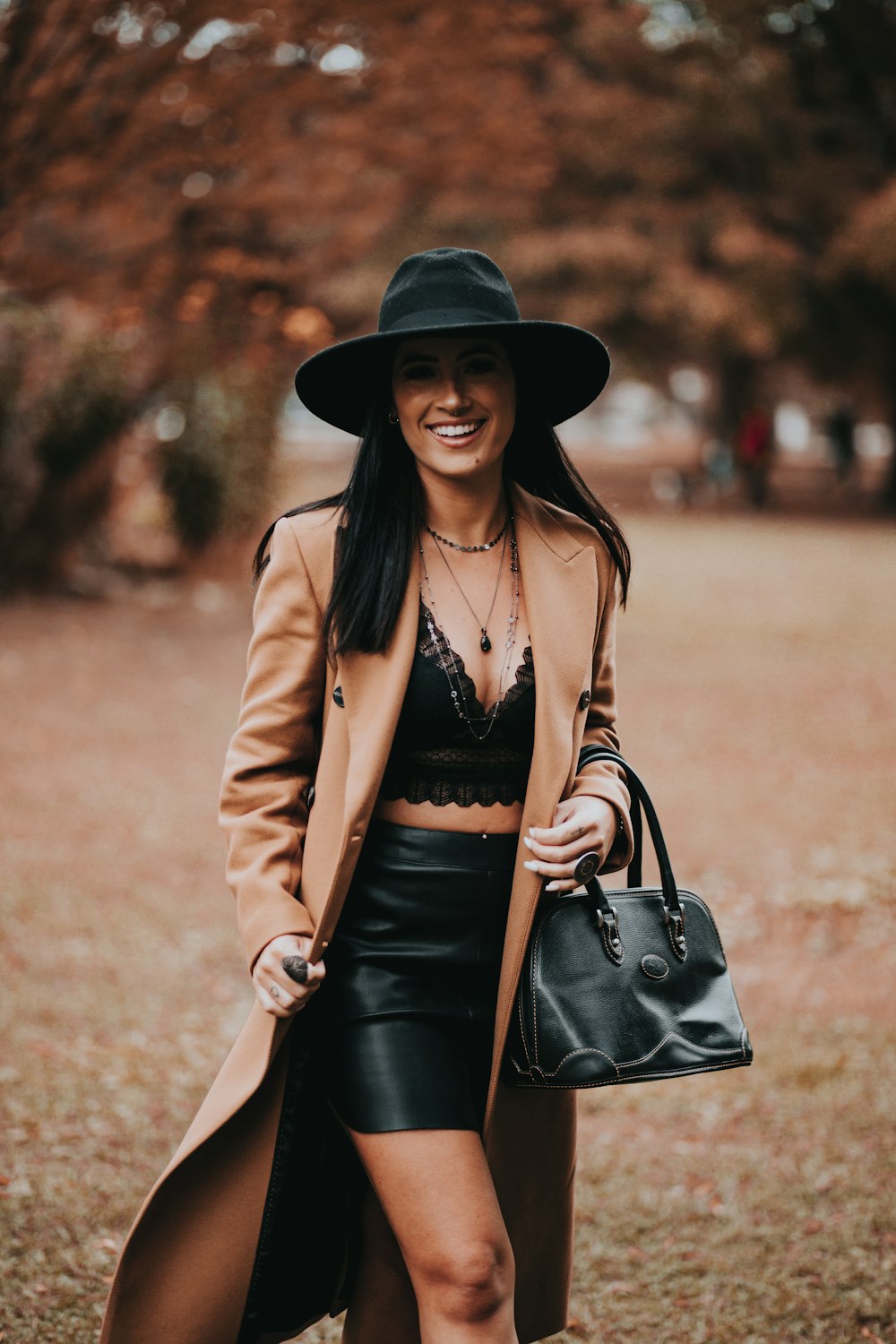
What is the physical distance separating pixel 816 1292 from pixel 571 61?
2608 cm

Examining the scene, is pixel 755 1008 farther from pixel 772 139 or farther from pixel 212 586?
pixel 772 139

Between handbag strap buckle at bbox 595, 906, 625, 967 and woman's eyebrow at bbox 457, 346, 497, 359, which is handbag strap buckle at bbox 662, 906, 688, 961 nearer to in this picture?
A: handbag strap buckle at bbox 595, 906, 625, 967

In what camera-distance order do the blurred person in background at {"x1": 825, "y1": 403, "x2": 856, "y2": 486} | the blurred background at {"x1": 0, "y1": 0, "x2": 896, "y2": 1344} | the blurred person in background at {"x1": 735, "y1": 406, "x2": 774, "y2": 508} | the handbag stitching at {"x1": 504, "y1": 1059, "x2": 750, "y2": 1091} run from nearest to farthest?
the handbag stitching at {"x1": 504, "y1": 1059, "x2": 750, "y2": 1091}
the blurred background at {"x1": 0, "y1": 0, "x2": 896, "y2": 1344}
the blurred person in background at {"x1": 735, "y1": 406, "x2": 774, "y2": 508}
the blurred person in background at {"x1": 825, "y1": 403, "x2": 856, "y2": 486}

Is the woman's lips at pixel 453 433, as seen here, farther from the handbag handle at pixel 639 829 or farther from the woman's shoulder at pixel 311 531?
the handbag handle at pixel 639 829

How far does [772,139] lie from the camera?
25.8m

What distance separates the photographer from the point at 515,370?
264 cm

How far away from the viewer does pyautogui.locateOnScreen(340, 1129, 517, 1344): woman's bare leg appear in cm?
216

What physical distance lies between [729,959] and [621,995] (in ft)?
12.4

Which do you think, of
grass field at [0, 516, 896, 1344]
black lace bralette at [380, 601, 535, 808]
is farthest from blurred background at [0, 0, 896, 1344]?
black lace bralette at [380, 601, 535, 808]

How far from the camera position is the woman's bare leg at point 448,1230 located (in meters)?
2.16

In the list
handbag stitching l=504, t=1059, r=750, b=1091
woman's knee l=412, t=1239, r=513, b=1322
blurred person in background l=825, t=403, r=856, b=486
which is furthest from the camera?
blurred person in background l=825, t=403, r=856, b=486

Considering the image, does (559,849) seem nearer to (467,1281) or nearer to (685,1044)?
(685,1044)

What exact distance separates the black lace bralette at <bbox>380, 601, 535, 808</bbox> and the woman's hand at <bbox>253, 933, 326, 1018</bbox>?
32cm

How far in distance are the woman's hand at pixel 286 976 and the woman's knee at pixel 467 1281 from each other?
18.3 inches
